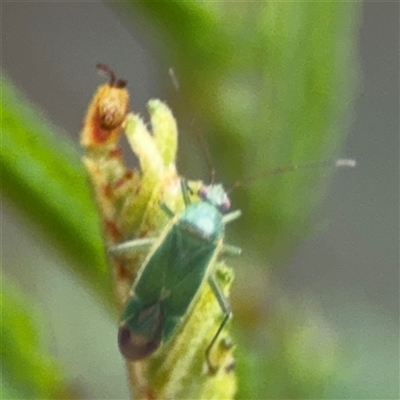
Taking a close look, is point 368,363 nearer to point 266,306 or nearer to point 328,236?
point 266,306

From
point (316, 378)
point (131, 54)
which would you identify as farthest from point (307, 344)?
point (131, 54)

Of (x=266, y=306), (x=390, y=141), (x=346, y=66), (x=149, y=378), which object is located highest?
(x=390, y=141)

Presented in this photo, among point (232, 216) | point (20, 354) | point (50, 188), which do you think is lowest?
point (20, 354)

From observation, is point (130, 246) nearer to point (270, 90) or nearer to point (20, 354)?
point (20, 354)

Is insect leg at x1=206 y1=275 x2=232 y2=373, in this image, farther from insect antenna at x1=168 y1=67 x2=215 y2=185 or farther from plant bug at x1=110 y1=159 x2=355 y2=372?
insect antenna at x1=168 y1=67 x2=215 y2=185

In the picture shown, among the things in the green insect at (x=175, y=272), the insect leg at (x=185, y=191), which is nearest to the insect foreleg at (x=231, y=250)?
the green insect at (x=175, y=272)

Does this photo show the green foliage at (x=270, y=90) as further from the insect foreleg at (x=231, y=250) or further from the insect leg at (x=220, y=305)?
the insect leg at (x=220, y=305)

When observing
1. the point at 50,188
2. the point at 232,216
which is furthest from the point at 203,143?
the point at 50,188
